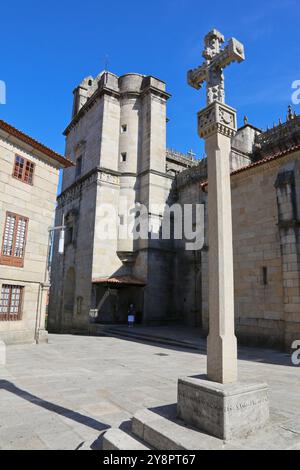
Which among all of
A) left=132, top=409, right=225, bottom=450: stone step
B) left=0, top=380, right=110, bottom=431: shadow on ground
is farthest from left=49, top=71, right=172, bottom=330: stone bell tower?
left=132, top=409, right=225, bottom=450: stone step

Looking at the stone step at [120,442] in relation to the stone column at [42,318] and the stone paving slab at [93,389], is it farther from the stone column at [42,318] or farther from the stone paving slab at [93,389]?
the stone column at [42,318]

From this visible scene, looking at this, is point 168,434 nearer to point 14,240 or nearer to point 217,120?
point 217,120

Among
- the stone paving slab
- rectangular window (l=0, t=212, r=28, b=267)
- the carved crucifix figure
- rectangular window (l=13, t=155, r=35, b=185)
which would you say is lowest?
the stone paving slab

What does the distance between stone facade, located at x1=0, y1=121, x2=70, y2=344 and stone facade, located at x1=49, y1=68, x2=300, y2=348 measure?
7786mm

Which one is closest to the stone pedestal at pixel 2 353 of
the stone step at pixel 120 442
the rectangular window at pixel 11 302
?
the rectangular window at pixel 11 302

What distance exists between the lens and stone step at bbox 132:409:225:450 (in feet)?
10.6

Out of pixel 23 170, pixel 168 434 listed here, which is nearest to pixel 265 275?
pixel 168 434

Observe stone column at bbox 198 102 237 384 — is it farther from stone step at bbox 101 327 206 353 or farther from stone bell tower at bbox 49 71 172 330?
stone bell tower at bbox 49 71 172 330

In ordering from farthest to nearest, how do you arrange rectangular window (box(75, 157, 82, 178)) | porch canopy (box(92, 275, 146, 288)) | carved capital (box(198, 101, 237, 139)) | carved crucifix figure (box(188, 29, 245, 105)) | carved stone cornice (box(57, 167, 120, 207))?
rectangular window (box(75, 157, 82, 178))
carved stone cornice (box(57, 167, 120, 207))
porch canopy (box(92, 275, 146, 288))
carved crucifix figure (box(188, 29, 245, 105))
carved capital (box(198, 101, 237, 139))

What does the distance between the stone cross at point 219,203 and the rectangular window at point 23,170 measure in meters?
11.2

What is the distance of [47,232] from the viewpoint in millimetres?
15547

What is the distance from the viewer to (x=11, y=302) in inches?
541

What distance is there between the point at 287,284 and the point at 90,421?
9776 millimetres

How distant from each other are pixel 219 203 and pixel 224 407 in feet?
8.65
